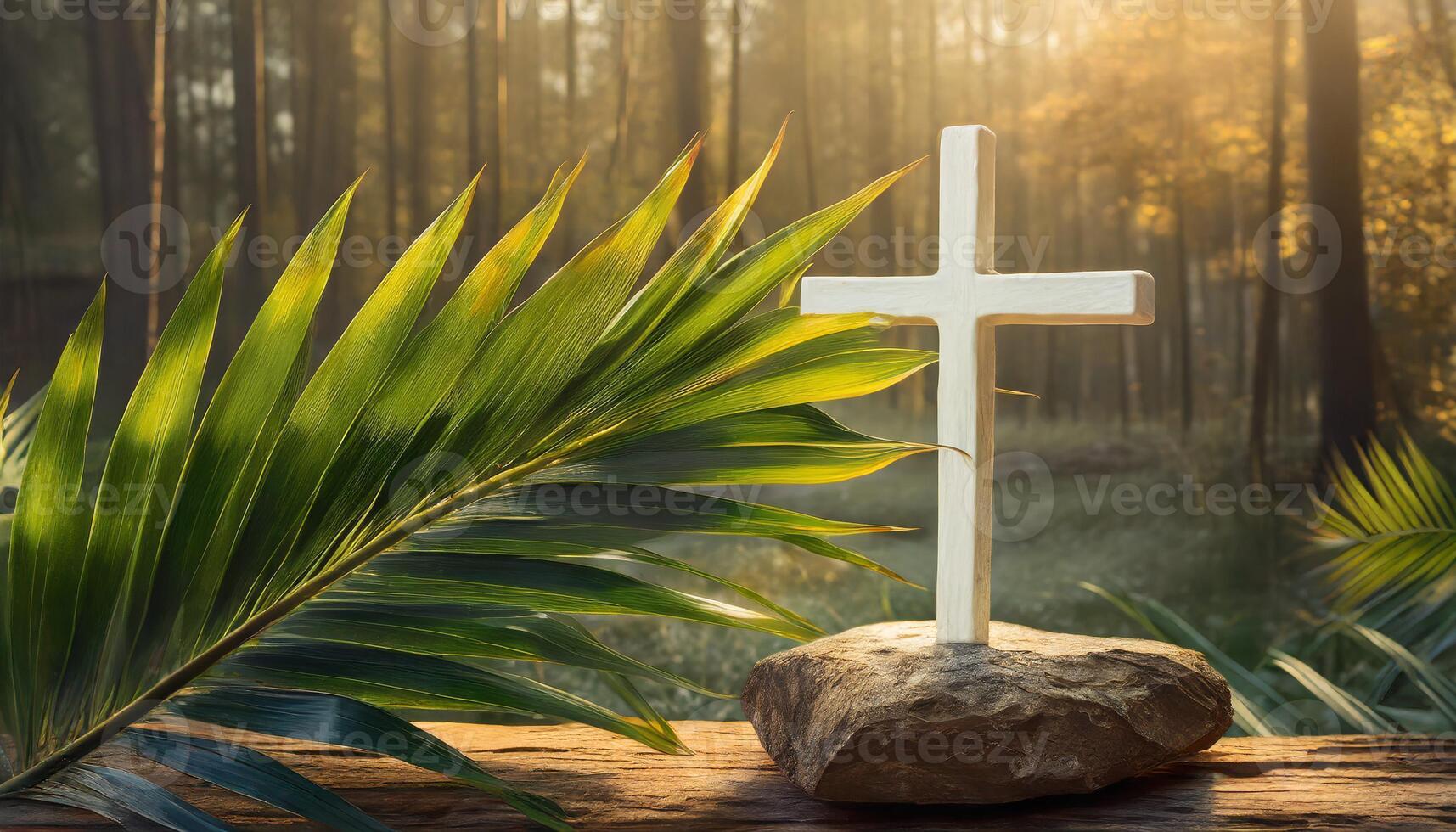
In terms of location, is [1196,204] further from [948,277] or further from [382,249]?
[948,277]

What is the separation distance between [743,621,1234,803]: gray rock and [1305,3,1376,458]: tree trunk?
273cm

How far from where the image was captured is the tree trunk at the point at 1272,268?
3623 millimetres

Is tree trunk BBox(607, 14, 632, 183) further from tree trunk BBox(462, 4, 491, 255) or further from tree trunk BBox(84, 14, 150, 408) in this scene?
tree trunk BBox(84, 14, 150, 408)

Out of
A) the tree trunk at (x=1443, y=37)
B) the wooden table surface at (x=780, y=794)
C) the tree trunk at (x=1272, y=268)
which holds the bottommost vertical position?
the wooden table surface at (x=780, y=794)

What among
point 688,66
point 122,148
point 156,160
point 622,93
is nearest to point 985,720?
point 156,160

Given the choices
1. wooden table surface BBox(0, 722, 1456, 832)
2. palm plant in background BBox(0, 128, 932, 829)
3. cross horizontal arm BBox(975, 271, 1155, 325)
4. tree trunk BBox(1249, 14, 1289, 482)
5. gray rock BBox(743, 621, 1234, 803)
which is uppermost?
tree trunk BBox(1249, 14, 1289, 482)

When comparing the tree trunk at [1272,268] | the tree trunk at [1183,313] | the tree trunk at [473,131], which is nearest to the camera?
the tree trunk at [1272,268]

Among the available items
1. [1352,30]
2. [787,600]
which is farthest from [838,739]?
[1352,30]

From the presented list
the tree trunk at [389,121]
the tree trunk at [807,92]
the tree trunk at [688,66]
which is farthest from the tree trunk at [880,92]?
the tree trunk at [389,121]

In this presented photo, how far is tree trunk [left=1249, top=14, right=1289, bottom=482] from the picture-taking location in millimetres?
3623

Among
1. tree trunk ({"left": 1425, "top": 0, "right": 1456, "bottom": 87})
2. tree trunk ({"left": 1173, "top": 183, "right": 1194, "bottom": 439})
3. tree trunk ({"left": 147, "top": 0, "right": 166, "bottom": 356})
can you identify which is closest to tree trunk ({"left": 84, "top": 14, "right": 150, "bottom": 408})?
tree trunk ({"left": 147, "top": 0, "right": 166, "bottom": 356})

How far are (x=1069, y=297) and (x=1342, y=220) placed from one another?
2831mm

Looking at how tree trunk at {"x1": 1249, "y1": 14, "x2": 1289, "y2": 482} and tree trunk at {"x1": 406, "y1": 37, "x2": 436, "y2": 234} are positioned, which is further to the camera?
tree trunk at {"x1": 406, "y1": 37, "x2": 436, "y2": 234}

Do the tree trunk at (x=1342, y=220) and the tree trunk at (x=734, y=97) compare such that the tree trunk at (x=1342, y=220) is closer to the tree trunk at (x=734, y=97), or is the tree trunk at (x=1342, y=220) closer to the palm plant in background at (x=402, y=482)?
the tree trunk at (x=734, y=97)
